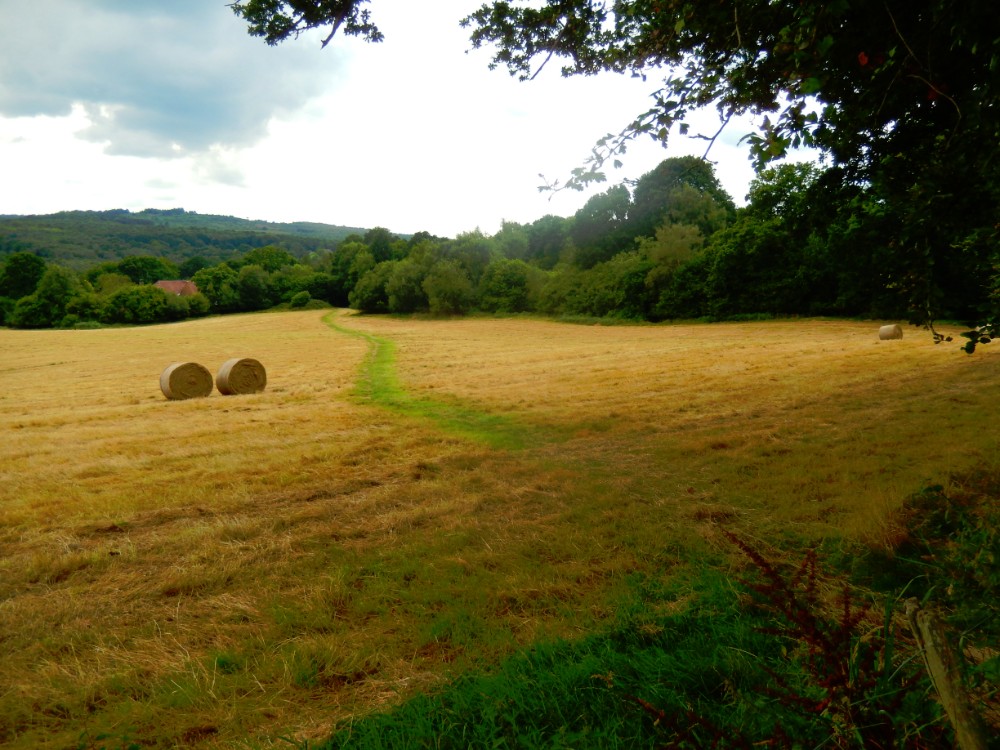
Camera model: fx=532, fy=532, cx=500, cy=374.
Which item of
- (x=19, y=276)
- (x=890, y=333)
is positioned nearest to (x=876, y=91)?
(x=890, y=333)

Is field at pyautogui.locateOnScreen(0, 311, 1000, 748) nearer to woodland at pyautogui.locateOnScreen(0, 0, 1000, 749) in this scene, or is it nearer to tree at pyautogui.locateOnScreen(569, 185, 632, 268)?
woodland at pyautogui.locateOnScreen(0, 0, 1000, 749)

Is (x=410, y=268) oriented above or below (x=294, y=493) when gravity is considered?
above

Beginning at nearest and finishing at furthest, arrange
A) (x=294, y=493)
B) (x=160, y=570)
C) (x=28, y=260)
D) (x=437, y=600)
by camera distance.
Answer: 1. (x=437, y=600)
2. (x=160, y=570)
3. (x=294, y=493)
4. (x=28, y=260)

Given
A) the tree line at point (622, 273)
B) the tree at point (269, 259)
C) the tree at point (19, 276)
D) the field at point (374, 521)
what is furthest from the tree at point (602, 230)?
the tree at point (19, 276)

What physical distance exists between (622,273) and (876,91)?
1767 inches

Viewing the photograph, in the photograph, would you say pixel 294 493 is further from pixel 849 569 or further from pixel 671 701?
pixel 849 569

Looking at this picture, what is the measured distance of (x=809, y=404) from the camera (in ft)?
34.3

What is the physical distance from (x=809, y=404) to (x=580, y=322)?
3843 cm

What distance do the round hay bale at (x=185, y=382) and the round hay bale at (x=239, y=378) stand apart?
0.38 meters

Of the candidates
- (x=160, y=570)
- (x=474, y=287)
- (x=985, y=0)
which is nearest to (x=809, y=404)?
(x=985, y=0)

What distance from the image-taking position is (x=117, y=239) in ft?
511

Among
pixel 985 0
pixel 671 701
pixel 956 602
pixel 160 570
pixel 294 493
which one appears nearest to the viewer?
pixel 671 701

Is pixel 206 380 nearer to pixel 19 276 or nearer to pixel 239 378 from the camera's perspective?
pixel 239 378

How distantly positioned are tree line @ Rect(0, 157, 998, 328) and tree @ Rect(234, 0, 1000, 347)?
0.32m
